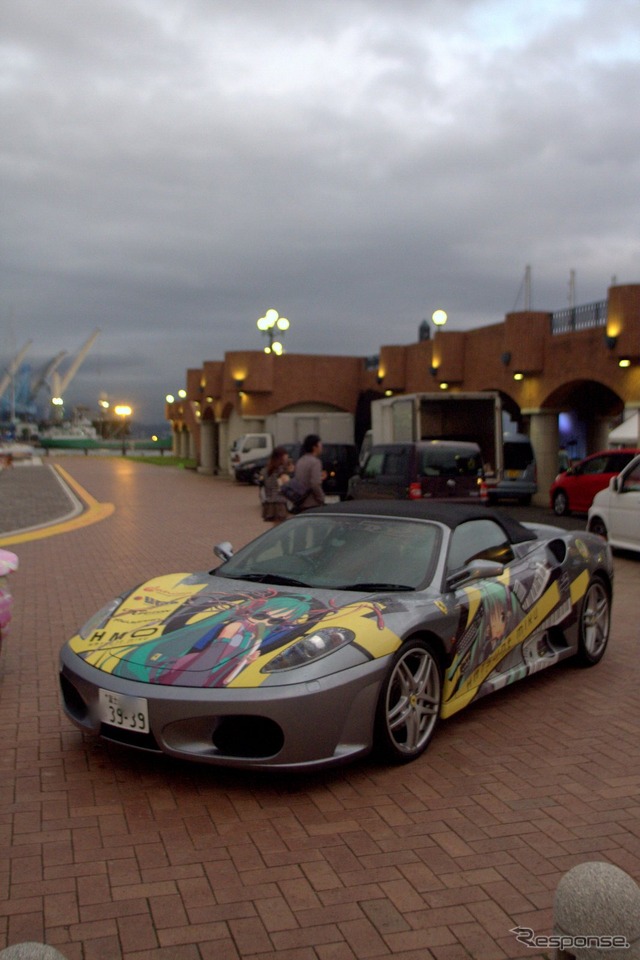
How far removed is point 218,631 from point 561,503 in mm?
16097

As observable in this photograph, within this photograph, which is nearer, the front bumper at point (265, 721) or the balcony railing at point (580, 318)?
the front bumper at point (265, 721)

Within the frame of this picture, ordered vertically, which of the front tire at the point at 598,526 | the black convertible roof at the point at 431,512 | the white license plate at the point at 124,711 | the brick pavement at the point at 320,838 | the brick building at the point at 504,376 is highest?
the brick building at the point at 504,376

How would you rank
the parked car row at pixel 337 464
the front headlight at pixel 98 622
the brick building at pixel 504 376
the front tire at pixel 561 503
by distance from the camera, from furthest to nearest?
1. the parked car row at pixel 337 464
2. the brick building at pixel 504 376
3. the front tire at pixel 561 503
4. the front headlight at pixel 98 622

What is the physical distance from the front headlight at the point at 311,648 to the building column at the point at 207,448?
4136cm

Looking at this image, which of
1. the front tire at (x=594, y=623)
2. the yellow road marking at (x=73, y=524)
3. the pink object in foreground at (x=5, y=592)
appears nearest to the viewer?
the pink object in foreground at (x=5, y=592)

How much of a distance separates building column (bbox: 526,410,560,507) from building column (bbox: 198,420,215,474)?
75.9 ft

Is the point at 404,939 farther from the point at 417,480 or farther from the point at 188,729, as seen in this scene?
the point at 417,480

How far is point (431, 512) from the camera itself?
582 centimetres

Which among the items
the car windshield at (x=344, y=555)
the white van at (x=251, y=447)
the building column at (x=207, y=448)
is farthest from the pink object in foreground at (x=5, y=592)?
the building column at (x=207, y=448)

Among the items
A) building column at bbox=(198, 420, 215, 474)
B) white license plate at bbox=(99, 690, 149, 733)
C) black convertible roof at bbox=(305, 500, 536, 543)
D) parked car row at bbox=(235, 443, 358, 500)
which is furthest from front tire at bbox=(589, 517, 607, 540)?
building column at bbox=(198, 420, 215, 474)

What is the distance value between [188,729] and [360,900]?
1199 mm

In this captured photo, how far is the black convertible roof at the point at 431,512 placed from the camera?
18.8ft

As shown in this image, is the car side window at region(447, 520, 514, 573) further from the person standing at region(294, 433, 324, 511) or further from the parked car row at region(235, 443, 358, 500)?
the parked car row at region(235, 443, 358, 500)

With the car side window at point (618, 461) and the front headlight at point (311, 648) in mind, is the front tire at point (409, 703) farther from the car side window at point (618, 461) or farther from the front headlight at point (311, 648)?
the car side window at point (618, 461)
